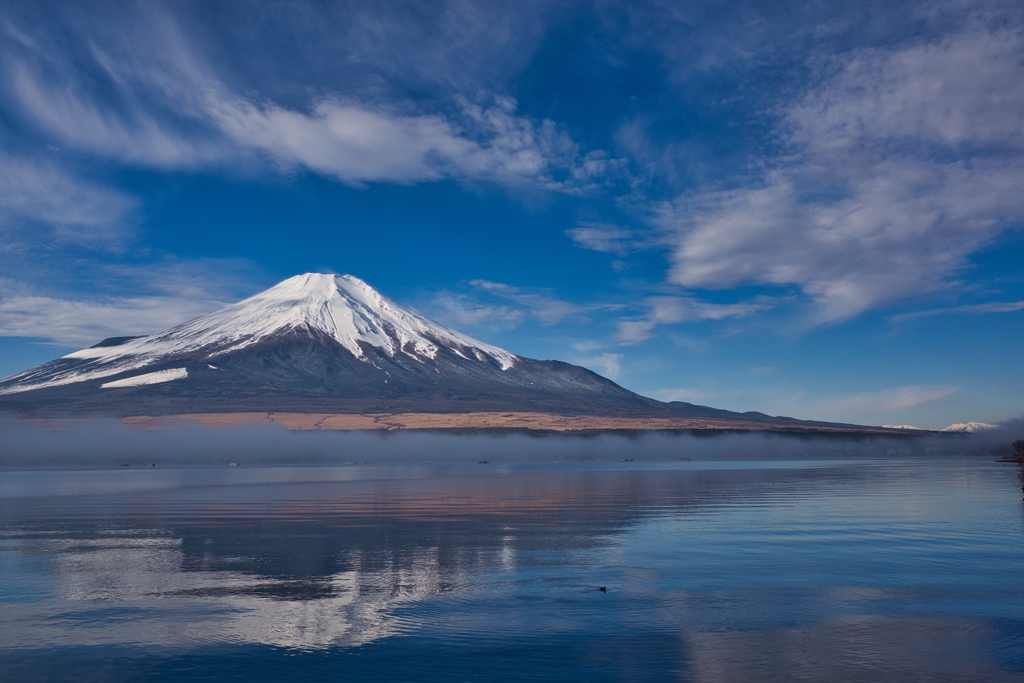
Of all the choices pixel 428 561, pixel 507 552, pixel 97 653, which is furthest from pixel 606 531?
pixel 97 653

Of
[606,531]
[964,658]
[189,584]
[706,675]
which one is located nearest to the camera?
[706,675]

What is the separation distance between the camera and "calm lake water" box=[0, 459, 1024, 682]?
39.0 ft

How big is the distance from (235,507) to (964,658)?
115 feet

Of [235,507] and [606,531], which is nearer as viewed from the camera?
[606,531]

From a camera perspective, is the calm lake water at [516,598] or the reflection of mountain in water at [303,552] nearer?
the calm lake water at [516,598]

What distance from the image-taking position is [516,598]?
1631 centimetres

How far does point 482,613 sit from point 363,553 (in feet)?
27.5

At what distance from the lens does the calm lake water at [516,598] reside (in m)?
11.9

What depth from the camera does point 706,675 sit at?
443 inches

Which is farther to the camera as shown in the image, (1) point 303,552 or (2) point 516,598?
(1) point 303,552

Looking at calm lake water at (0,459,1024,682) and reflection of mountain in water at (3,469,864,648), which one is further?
reflection of mountain in water at (3,469,864,648)

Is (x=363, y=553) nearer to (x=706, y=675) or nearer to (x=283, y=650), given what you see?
(x=283, y=650)

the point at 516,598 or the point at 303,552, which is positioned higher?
the point at 303,552

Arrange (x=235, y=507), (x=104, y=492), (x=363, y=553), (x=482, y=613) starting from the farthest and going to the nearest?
(x=104, y=492) < (x=235, y=507) < (x=363, y=553) < (x=482, y=613)
